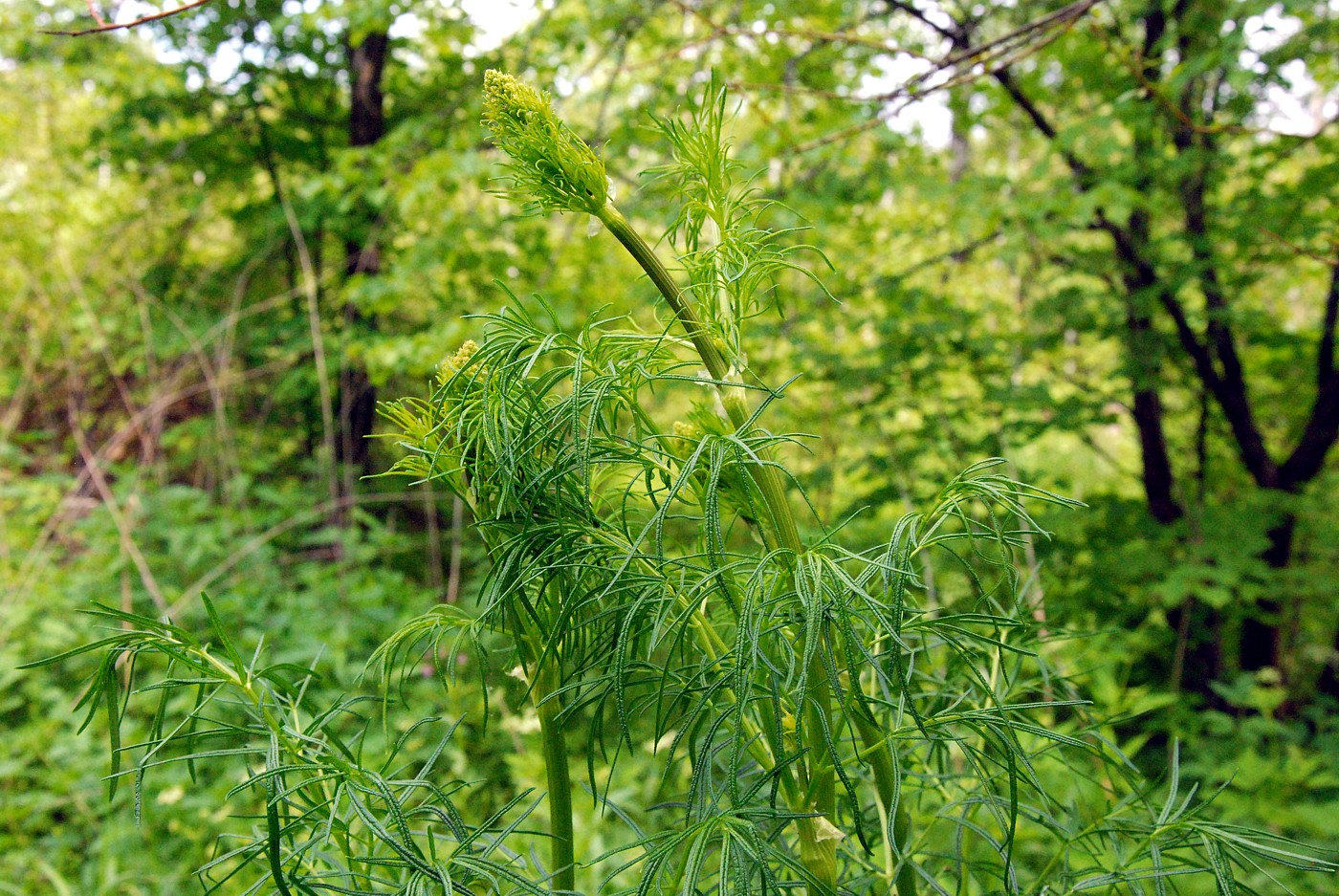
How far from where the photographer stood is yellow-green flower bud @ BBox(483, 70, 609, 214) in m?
0.60

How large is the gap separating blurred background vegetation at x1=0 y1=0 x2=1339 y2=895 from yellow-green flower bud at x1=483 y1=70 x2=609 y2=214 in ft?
3.56

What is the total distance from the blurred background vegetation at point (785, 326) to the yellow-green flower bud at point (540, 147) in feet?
3.56

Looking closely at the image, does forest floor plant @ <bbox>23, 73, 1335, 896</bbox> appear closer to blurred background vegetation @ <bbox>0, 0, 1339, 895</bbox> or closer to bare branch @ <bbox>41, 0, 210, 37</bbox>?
bare branch @ <bbox>41, 0, 210, 37</bbox>

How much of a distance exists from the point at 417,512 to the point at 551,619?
412 centimetres

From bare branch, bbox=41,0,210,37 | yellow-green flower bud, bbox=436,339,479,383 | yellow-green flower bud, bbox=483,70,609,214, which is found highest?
bare branch, bbox=41,0,210,37

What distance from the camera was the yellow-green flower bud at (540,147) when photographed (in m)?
0.60

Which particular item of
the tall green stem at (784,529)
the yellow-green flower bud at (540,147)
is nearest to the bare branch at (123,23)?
the yellow-green flower bud at (540,147)

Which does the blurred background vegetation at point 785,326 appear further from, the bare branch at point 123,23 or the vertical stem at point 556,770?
the vertical stem at point 556,770

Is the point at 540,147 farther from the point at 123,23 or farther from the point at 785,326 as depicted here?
the point at 785,326

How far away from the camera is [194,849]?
7.52 ft

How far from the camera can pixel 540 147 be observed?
61 centimetres

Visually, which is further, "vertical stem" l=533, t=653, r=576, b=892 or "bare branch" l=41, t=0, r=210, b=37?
"bare branch" l=41, t=0, r=210, b=37

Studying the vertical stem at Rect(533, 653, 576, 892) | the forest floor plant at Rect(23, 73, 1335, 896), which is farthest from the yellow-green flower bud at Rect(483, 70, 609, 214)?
the vertical stem at Rect(533, 653, 576, 892)

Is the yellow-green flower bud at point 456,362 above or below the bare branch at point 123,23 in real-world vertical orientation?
below
